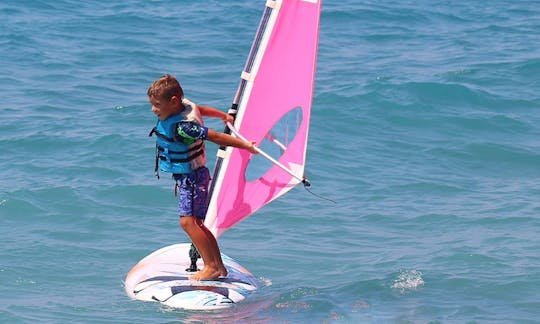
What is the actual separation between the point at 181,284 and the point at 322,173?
466 cm

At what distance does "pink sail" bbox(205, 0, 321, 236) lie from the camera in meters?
8.20

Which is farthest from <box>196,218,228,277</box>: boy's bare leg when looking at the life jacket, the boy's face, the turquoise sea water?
the boy's face

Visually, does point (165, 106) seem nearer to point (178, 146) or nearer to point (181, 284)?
point (178, 146)

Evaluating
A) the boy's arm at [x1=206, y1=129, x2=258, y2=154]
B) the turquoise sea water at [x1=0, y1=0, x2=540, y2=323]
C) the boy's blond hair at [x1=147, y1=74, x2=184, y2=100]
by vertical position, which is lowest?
the turquoise sea water at [x1=0, y1=0, x2=540, y2=323]

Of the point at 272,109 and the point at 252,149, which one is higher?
the point at 272,109

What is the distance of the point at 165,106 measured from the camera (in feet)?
26.0

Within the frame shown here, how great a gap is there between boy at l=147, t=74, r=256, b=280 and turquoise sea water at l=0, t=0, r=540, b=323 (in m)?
0.60

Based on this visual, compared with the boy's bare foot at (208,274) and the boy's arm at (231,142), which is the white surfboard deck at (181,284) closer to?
the boy's bare foot at (208,274)

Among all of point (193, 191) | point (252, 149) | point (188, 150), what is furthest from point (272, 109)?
point (193, 191)

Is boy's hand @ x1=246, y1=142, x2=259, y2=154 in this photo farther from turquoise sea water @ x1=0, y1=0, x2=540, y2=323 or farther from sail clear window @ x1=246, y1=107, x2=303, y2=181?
turquoise sea water @ x1=0, y1=0, x2=540, y2=323

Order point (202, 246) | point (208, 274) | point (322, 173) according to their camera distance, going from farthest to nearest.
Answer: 1. point (322, 173)
2. point (208, 274)
3. point (202, 246)

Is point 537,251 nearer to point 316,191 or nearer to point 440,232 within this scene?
point 440,232

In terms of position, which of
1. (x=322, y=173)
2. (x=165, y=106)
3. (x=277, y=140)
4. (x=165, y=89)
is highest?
(x=165, y=89)

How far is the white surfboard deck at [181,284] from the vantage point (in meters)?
8.25
